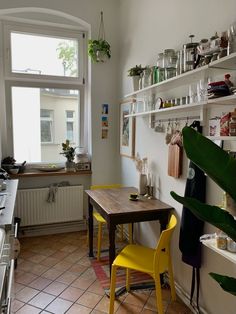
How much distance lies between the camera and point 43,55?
3.49 m

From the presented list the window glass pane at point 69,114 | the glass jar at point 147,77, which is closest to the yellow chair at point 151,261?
the glass jar at point 147,77

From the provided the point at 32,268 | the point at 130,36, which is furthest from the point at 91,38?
the point at 32,268

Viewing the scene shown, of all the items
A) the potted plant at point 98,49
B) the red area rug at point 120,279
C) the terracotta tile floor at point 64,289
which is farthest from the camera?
the potted plant at point 98,49

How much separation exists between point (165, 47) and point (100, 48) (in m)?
1.20

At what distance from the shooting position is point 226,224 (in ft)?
2.61

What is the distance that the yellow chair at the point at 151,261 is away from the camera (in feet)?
5.89

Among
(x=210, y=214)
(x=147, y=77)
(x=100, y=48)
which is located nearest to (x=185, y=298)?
(x=210, y=214)

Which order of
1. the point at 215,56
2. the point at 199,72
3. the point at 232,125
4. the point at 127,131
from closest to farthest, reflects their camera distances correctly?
the point at 232,125
the point at 215,56
the point at 199,72
the point at 127,131

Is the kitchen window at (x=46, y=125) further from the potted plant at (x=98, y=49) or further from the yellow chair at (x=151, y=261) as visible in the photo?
the yellow chair at (x=151, y=261)

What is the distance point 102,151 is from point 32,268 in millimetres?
1664

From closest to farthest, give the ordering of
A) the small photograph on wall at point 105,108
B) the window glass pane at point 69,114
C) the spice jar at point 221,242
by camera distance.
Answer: the spice jar at point 221,242 < the small photograph on wall at point 105,108 < the window glass pane at point 69,114

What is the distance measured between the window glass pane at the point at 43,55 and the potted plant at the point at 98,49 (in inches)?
15.1

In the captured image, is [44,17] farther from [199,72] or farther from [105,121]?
[199,72]

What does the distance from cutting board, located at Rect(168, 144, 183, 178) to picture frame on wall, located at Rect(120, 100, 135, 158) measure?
2.99ft
